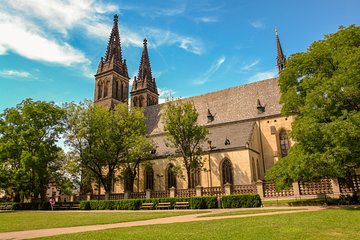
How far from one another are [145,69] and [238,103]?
28.9 metres

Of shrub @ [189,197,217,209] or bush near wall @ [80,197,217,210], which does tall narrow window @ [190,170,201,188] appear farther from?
shrub @ [189,197,217,209]

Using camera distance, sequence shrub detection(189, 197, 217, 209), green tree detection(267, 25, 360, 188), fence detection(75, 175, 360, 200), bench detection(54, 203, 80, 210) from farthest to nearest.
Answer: bench detection(54, 203, 80, 210), shrub detection(189, 197, 217, 209), fence detection(75, 175, 360, 200), green tree detection(267, 25, 360, 188)

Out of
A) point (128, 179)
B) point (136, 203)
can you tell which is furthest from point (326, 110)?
point (128, 179)

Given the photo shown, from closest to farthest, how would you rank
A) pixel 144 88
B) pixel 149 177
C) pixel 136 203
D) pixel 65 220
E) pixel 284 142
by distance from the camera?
pixel 65 220, pixel 136 203, pixel 284 142, pixel 149 177, pixel 144 88

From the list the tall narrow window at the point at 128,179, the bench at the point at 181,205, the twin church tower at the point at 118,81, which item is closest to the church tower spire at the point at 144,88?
the twin church tower at the point at 118,81

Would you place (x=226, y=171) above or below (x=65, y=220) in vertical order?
above

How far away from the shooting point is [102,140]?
35812 mm

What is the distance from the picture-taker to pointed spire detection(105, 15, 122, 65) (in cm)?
5627

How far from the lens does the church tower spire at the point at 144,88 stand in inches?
2339

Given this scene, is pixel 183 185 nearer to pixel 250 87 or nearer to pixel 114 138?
pixel 114 138

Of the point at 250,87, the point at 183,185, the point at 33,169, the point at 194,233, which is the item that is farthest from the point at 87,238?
the point at 250,87

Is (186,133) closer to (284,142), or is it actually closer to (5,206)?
(284,142)

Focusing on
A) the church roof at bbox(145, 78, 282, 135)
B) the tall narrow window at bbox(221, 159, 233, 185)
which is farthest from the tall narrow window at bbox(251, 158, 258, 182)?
the church roof at bbox(145, 78, 282, 135)

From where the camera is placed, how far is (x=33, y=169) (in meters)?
34.1
